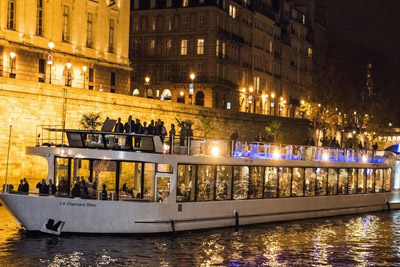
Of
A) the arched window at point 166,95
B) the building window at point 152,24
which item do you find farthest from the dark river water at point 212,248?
the building window at point 152,24

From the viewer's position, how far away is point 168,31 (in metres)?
67.1

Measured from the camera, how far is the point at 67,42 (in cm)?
4553

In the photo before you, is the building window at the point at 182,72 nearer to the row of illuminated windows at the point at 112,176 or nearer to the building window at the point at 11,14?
the building window at the point at 11,14

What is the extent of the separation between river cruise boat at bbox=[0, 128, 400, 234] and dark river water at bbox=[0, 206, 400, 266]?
0.44 m

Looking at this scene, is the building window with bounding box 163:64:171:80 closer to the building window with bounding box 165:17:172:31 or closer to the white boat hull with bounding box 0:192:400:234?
the building window with bounding box 165:17:172:31

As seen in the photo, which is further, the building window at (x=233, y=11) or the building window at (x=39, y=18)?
the building window at (x=233, y=11)

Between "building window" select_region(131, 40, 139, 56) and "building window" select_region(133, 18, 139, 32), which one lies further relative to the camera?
"building window" select_region(133, 18, 139, 32)

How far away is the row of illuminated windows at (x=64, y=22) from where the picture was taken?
41219 mm

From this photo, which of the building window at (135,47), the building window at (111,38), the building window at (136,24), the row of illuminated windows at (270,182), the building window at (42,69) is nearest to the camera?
the row of illuminated windows at (270,182)

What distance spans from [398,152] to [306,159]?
12961 mm

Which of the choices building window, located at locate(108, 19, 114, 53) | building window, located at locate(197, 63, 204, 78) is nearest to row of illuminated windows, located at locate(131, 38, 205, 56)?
building window, located at locate(197, 63, 204, 78)

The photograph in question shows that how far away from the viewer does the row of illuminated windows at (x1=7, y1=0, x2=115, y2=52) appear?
41219mm

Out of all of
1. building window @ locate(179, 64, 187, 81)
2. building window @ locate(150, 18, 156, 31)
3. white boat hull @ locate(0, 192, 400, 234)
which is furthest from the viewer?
building window @ locate(150, 18, 156, 31)

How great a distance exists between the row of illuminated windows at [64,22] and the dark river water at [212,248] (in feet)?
63.5
